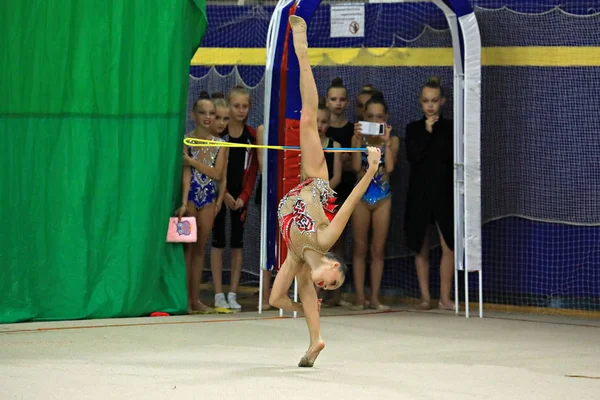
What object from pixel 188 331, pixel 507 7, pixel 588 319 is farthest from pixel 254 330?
pixel 507 7

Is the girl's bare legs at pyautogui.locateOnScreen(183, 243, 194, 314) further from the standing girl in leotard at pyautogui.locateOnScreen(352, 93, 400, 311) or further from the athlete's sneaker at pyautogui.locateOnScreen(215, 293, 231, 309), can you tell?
the standing girl in leotard at pyautogui.locateOnScreen(352, 93, 400, 311)

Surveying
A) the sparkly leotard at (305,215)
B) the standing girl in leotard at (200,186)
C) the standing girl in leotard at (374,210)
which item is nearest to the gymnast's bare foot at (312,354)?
the sparkly leotard at (305,215)

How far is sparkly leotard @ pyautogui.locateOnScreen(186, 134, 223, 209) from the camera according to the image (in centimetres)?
747

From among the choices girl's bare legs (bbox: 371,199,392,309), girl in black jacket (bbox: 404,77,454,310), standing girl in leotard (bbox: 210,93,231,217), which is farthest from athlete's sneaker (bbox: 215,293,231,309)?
girl in black jacket (bbox: 404,77,454,310)

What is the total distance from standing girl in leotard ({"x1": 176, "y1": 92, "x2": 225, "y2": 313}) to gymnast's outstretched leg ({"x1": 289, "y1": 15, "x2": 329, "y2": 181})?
203cm

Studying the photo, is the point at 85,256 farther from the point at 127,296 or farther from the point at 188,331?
the point at 188,331

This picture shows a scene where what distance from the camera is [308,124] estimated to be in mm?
5574

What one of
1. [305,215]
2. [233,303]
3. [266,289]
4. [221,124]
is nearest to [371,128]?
[221,124]

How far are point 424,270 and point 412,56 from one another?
6.44 ft

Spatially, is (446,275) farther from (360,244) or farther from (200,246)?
(200,246)

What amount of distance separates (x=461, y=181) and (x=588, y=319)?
1564 mm

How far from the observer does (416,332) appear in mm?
6512

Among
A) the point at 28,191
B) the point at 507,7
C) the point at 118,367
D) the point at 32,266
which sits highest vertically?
the point at 507,7

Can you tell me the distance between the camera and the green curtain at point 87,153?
664 cm
